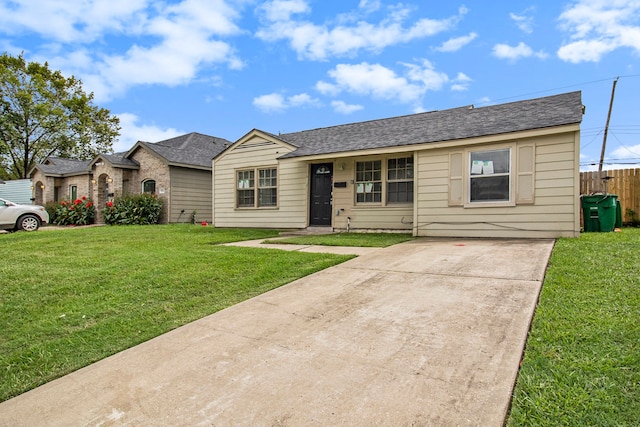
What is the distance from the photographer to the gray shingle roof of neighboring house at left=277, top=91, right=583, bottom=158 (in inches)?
308

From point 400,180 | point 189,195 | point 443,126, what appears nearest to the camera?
point 443,126

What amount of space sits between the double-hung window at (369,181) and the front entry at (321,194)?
1006 millimetres

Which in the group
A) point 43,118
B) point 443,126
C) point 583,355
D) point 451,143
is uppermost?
point 43,118

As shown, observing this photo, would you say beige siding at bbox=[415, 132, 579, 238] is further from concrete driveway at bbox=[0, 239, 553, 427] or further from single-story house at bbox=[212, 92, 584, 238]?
concrete driveway at bbox=[0, 239, 553, 427]

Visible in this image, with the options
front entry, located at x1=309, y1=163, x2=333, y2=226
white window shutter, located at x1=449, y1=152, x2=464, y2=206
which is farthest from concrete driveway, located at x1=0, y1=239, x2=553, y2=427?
front entry, located at x1=309, y1=163, x2=333, y2=226

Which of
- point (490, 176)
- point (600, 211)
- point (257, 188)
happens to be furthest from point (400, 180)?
point (257, 188)

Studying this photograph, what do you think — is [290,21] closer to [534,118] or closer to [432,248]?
[534,118]

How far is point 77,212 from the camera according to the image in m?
17.9

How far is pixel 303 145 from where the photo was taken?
11867 mm

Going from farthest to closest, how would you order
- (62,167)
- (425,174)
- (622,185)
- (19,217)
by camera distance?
(62,167), (19,217), (622,185), (425,174)

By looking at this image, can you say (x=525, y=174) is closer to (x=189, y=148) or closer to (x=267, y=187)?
(x=267, y=187)

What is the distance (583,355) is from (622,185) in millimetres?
11561

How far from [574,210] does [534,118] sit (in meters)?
2.17

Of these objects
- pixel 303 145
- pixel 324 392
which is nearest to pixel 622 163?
pixel 303 145
